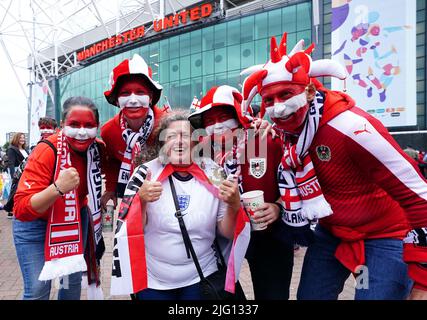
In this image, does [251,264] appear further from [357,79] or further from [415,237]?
[357,79]

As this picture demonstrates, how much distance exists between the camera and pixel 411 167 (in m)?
1.84

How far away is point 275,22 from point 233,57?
155 inches

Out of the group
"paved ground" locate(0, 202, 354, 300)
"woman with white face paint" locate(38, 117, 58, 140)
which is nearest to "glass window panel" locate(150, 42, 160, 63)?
"paved ground" locate(0, 202, 354, 300)

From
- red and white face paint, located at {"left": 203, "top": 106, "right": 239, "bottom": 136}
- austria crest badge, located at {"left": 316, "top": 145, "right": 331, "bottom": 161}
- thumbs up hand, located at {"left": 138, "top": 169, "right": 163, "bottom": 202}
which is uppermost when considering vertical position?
red and white face paint, located at {"left": 203, "top": 106, "right": 239, "bottom": 136}

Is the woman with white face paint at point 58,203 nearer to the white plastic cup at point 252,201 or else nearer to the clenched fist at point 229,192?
the clenched fist at point 229,192

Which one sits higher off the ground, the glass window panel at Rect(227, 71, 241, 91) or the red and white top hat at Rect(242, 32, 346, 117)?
the glass window panel at Rect(227, 71, 241, 91)

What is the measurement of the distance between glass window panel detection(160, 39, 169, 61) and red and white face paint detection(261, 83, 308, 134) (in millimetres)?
30818

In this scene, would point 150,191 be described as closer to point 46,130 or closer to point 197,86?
point 46,130

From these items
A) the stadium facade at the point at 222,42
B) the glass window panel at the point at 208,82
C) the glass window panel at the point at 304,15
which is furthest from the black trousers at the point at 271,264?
the glass window panel at the point at 208,82

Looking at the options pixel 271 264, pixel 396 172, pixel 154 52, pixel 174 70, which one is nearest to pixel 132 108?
pixel 271 264

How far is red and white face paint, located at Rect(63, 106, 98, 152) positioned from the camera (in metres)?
2.55

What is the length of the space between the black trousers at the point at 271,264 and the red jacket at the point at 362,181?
1.31 feet

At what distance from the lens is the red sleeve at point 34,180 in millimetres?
2299

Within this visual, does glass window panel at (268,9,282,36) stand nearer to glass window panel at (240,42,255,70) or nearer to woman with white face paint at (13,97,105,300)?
glass window panel at (240,42,255,70)
